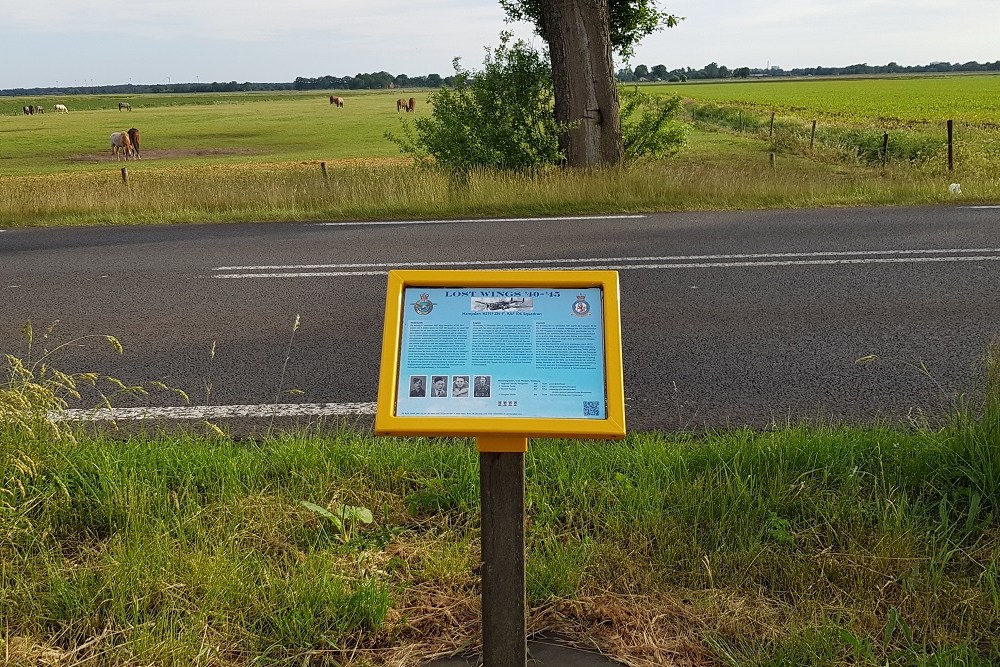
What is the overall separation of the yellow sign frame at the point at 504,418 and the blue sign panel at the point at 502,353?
0.02 meters

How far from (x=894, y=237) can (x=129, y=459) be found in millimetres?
8283

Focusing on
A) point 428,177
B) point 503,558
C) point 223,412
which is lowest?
point 223,412

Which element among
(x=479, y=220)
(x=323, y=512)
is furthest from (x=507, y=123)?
(x=323, y=512)

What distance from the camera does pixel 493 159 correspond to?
14.5 m

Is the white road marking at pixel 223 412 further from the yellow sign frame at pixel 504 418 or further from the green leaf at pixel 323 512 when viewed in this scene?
the yellow sign frame at pixel 504 418

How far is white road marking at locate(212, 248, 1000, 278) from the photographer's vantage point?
8133 mm

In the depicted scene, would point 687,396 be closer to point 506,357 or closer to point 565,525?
point 565,525

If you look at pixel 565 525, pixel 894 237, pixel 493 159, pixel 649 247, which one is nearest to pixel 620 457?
pixel 565 525

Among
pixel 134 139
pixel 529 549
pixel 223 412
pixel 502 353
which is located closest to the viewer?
pixel 502 353

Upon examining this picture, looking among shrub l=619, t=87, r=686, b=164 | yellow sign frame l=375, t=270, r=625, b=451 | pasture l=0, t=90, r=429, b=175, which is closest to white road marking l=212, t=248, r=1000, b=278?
yellow sign frame l=375, t=270, r=625, b=451

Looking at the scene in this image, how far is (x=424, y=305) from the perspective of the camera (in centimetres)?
250

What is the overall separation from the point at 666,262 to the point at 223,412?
4.89 m

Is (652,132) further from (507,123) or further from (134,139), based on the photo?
(134,139)

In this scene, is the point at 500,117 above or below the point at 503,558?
above
